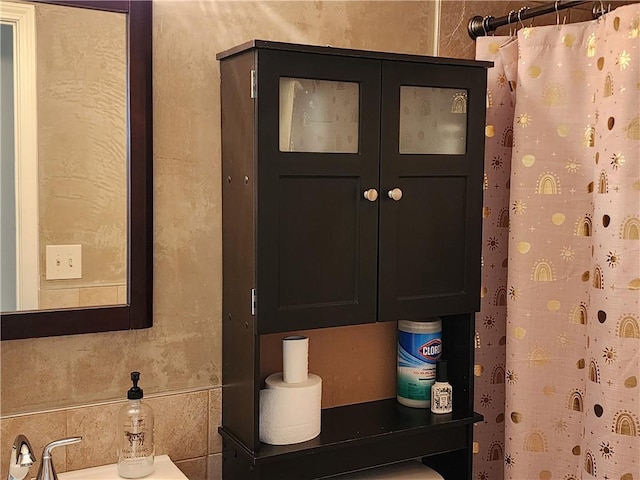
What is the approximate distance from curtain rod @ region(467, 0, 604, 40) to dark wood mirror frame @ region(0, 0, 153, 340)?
2.72 ft

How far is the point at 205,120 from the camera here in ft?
5.68

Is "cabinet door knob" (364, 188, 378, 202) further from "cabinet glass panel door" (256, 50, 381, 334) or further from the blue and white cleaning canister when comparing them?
the blue and white cleaning canister

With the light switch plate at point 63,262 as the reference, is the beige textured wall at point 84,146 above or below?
above

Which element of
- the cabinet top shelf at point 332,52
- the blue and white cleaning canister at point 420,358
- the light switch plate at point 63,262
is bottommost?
the blue and white cleaning canister at point 420,358

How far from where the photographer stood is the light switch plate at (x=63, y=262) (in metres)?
1.59

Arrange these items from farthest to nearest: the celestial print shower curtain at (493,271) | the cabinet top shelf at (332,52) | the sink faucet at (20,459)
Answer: the celestial print shower curtain at (493,271)
the cabinet top shelf at (332,52)
the sink faucet at (20,459)

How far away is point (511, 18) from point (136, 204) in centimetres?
100

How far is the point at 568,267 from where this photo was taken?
6.24 feet

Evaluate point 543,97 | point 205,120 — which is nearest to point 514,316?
point 543,97

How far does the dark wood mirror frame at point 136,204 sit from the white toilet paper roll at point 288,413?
1.00 feet

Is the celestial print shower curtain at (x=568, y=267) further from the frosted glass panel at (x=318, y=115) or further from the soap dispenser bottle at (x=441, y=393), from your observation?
the frosted glass panel at (x=318, y=115)

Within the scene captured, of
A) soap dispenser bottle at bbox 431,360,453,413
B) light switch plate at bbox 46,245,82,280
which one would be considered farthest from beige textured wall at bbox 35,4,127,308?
soap dispenser bottle at bbox 431,360,453,413

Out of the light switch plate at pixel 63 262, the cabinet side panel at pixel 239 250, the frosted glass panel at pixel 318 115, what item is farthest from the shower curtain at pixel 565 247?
the light switch plate at pixel 63 262

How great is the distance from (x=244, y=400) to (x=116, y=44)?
0.78 metres
